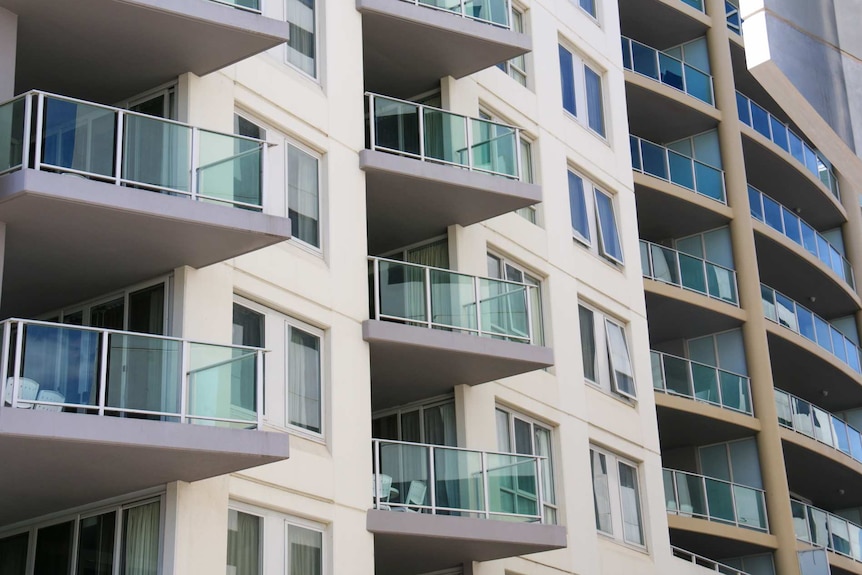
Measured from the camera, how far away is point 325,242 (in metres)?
21.6

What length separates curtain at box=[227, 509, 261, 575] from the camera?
18.5 meters

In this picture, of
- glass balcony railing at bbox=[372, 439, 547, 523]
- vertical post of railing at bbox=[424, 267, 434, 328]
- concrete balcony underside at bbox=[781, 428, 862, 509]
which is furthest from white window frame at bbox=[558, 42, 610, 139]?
concrete balcony underside at bbox=[781, 428, 862, 509]

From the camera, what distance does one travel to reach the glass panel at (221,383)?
17625mm

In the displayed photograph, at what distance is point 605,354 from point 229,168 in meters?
11.4

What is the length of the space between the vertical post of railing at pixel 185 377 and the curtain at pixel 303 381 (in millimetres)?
2736

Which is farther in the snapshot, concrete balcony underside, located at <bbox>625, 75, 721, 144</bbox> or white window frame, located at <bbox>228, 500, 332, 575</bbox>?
concrete balcony underside, located at <bbox>625, 75, 721, 144</bbox>

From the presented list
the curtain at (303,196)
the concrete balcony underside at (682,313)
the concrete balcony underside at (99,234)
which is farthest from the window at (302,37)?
the concrete balcony underside at (682,313)

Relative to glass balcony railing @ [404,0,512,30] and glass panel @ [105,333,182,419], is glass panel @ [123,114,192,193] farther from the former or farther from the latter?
glass balcony railing @ [404,0,512,30]

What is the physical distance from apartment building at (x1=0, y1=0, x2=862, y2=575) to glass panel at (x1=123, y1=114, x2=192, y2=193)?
3cm

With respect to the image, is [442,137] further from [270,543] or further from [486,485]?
[270,543]

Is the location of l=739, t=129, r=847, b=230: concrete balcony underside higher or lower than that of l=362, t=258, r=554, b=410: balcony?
higher

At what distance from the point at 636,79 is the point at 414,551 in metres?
17.3

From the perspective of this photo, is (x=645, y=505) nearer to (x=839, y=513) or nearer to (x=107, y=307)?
(x=107, y=307)

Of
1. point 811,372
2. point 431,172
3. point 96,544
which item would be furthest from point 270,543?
point 811,372
